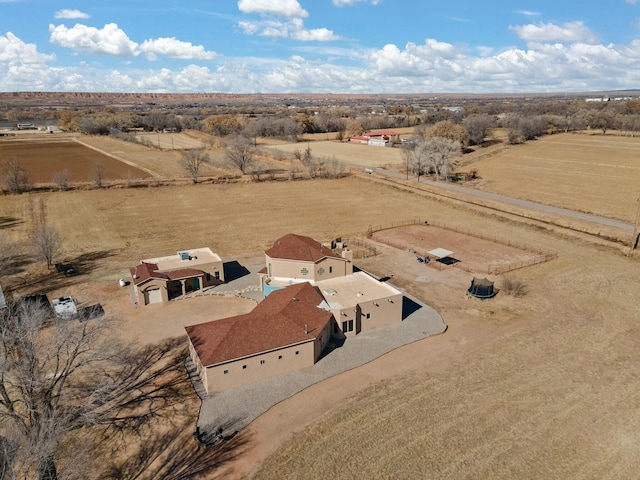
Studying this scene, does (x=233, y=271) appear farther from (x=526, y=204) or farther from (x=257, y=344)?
(x=526, y=204)

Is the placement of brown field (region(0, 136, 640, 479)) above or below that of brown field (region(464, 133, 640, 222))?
below

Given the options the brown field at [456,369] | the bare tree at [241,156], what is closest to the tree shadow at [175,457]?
the brown field at [456,369]

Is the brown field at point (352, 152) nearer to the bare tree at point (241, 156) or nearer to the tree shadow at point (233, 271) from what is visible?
the bare tree at point (241, 156)

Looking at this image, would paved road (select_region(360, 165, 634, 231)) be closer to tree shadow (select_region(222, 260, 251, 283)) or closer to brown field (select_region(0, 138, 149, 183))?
tree shadow (select_region(222, 260, 251, 283))

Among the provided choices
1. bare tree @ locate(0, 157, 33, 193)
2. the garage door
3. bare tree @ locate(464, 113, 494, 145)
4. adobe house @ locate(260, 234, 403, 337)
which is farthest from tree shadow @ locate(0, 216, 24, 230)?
bare tree @ locate(464, 113, 494, 145)

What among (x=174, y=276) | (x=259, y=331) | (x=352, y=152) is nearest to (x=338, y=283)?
(x=259, y=331)

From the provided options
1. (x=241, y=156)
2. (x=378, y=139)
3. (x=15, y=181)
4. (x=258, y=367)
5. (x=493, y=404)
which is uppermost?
(x=378, y=139)

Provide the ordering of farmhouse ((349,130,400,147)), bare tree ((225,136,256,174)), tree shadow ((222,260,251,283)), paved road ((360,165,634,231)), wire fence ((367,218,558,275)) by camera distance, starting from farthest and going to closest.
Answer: farmhouse ((349,130,400,147)), bare tree ((225,136,256,174)), paved road ((360,165,634,231)), wire fence ((367,218,558,275)), tree shadow ((222,260,251,283))
